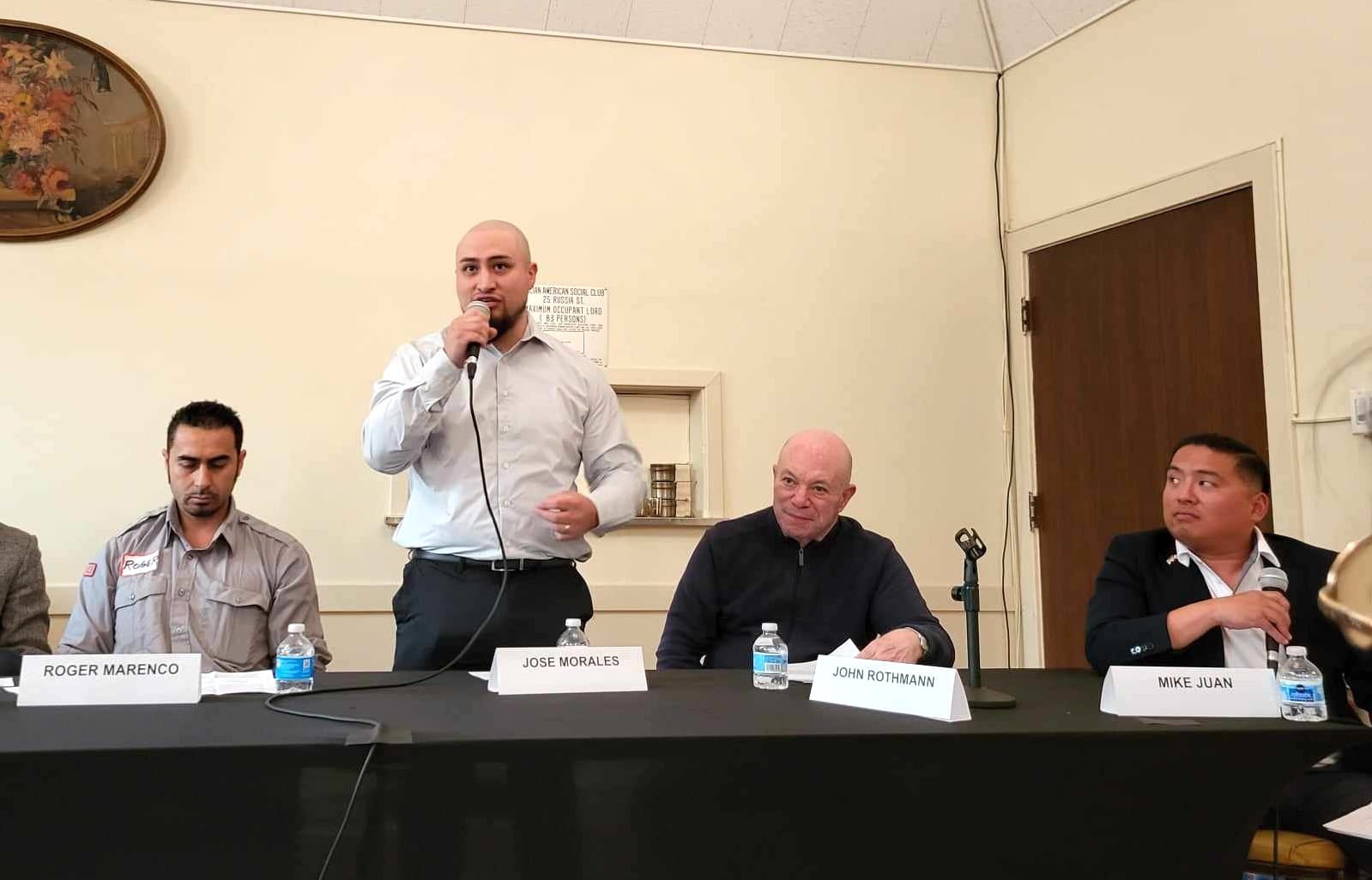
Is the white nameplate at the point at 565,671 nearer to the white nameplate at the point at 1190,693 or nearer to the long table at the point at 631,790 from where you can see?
the long table at the point at 631,790

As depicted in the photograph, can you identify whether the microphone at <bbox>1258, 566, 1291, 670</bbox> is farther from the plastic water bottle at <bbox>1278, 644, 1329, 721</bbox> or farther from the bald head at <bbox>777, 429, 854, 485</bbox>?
the bald head at <bbox>777, 429, 854, 485</bbox>

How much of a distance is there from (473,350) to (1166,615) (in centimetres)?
133

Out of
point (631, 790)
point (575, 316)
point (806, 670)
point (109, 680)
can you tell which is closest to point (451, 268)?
point (575, 316)

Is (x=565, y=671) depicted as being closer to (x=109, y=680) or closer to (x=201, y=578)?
(x=109, y=680)

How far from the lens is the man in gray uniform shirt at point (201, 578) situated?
2473 mm

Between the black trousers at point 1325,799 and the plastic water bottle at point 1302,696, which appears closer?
Result: the plastic water bottle at point 1302,696

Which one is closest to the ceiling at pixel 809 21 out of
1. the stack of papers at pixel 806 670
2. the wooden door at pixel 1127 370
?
the wooden door at pixel 1127 370

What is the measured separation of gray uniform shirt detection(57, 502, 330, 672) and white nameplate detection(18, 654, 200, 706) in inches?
40.7

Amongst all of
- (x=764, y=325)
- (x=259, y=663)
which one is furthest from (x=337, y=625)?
(x=764, y=325)

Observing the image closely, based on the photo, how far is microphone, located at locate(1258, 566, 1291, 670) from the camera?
2.09 meters

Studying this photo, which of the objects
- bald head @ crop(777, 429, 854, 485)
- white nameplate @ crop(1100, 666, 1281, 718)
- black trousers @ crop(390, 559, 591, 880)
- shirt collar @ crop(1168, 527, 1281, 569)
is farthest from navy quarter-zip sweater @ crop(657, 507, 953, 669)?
black trousers @ crop(390, 559, 591, 880)

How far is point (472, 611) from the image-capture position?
2.04m

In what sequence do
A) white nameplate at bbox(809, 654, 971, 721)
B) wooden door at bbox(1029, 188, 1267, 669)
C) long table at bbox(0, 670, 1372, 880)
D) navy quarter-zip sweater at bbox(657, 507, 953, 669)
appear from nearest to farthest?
long table at bbox(0, 670, 1372, 880), white nameplate at bbox(809, 654, 971, 721), navy quarter-zip sweater at bbox(657, 507, 953, 669), wooden door at bbox(1029, 188, 1267, 669)

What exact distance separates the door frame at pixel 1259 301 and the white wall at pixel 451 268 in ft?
0.31
